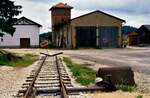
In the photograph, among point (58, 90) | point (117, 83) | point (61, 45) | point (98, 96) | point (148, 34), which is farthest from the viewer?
point (148, 34)

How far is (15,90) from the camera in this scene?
14781 millimetres

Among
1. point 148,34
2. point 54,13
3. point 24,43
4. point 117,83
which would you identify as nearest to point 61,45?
point 24,43

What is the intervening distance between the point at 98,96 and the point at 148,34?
7639cm

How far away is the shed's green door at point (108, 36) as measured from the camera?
7069 centimetres

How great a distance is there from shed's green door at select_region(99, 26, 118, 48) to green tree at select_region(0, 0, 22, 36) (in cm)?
3134

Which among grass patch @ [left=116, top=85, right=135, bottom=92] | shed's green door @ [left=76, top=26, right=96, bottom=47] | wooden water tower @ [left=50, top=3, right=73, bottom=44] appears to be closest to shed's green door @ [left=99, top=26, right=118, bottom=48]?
shed's green door @ [left=76, top=26, right=96, bottom=47]

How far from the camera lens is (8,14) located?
39.8 meters

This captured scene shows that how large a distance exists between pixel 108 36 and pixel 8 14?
32948 mm

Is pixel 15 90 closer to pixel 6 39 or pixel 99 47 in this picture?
pixel 99 47

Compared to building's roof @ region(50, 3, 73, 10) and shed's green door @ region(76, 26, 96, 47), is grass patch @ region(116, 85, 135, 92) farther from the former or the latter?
building's roof @ region(50, 3, 73, 10)

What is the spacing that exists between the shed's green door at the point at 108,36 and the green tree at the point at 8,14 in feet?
103

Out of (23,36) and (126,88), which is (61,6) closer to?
(23,36)

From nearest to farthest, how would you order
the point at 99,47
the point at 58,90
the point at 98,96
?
the point at 98,96, the point at 58,90, the point at 99,47

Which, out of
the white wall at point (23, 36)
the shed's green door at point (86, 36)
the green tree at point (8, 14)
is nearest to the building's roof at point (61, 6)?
the white wall at point (23, 36)
